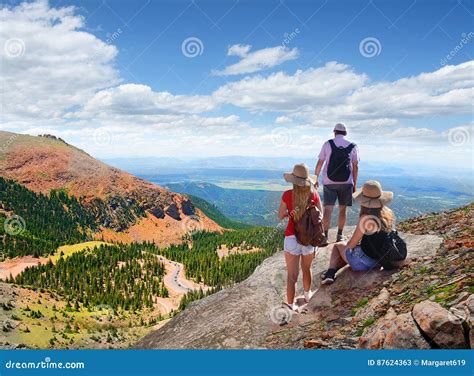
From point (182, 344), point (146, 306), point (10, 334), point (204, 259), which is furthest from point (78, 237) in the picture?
point (182, 344)

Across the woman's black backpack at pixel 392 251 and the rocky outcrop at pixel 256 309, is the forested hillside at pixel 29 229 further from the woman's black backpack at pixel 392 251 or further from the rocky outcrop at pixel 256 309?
the woman's black backpack at pixel 392 251

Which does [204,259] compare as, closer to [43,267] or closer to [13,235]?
[43,267]

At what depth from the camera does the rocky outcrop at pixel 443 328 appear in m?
6.93

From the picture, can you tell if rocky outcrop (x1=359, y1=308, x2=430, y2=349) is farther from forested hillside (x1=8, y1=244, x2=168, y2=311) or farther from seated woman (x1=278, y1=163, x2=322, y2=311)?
forested hillside (x1=8, y1=244, x2=168, y2=311)

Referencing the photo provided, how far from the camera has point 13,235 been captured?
496 feet

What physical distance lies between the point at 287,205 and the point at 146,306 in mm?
94190

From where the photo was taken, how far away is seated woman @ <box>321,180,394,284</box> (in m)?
10.4

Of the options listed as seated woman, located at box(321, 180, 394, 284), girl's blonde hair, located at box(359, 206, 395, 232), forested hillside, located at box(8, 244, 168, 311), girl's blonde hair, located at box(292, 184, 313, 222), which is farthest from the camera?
forested hillside, located at box(8, 244, 168, 311)

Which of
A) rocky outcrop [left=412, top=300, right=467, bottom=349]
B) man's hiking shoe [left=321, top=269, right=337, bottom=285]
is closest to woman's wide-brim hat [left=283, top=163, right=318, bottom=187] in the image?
man's hiking shoe [left=321, top=269, right=337, bottom=285]

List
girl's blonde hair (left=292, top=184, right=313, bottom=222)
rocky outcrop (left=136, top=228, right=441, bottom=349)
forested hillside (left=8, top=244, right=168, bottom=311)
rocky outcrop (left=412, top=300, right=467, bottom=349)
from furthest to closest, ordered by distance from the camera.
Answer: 1. forested hillside (left=8, top=244, right=168, bottom=311)
2. rocky outcrop (left=136, top=228, right=441, bottom=349)
3. girl's blonde hair (left=292, top=184, right=313, bottom=222)
4. rocky outcrop (left=412, top=300, right=467, bottom=349)

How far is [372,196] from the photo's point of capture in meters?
10.4

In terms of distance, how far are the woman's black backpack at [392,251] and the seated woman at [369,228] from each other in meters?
0.15

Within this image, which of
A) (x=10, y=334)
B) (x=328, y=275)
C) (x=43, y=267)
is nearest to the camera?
(x=328, y=275)

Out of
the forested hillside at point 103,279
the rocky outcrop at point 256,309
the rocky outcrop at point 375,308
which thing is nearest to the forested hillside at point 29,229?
the forested hillside at point 103,279
